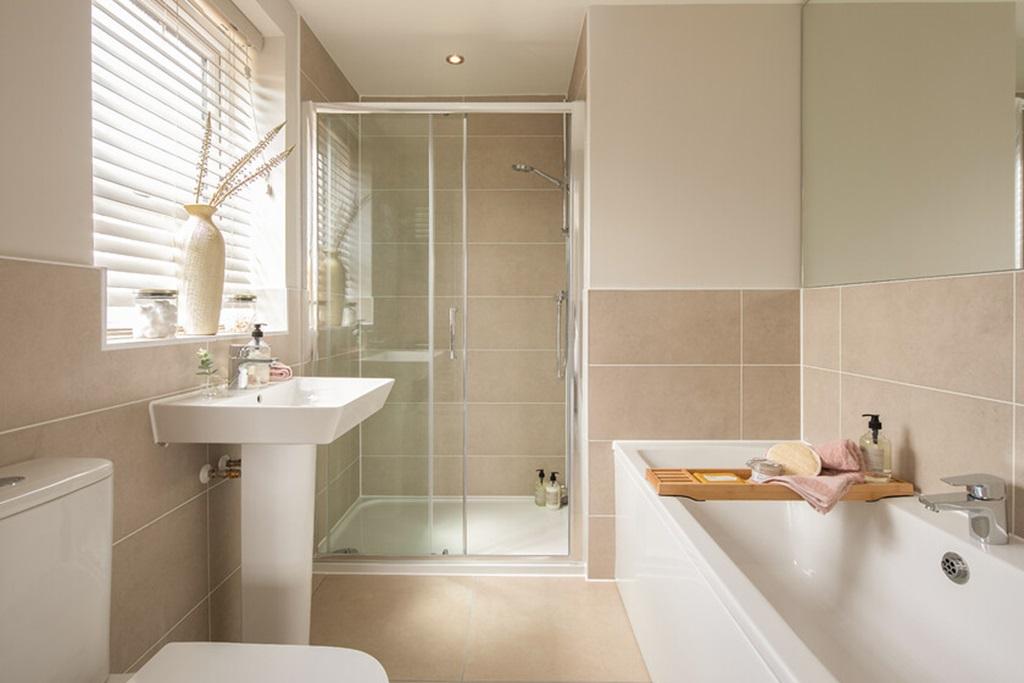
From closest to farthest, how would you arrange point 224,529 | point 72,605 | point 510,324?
1. point 72,605
2. point 224,529
3. point 510,324

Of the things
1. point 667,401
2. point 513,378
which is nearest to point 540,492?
point 513,378

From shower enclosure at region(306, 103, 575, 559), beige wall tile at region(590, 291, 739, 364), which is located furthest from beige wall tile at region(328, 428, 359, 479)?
beige wall tile at region(590, 291, 739, 364)

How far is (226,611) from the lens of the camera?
1.84 meters

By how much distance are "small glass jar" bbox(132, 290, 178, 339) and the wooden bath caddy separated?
4.89 feet

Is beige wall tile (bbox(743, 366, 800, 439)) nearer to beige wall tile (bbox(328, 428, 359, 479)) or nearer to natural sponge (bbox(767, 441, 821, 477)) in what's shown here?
natural sponge (bbox(767, 441, 821, 477))

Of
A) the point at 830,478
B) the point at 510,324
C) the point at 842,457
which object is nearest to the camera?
the point at 830,478

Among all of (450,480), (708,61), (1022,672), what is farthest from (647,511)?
(708,61)

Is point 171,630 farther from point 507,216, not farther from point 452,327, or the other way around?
point 507,216

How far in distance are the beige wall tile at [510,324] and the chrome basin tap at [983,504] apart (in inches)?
63.5

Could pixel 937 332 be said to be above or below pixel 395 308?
below

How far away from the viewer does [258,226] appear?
2250mm

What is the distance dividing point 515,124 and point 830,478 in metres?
2.08

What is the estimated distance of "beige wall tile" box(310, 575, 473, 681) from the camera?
1800 millimetres

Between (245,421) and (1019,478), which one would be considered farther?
(245,421)
